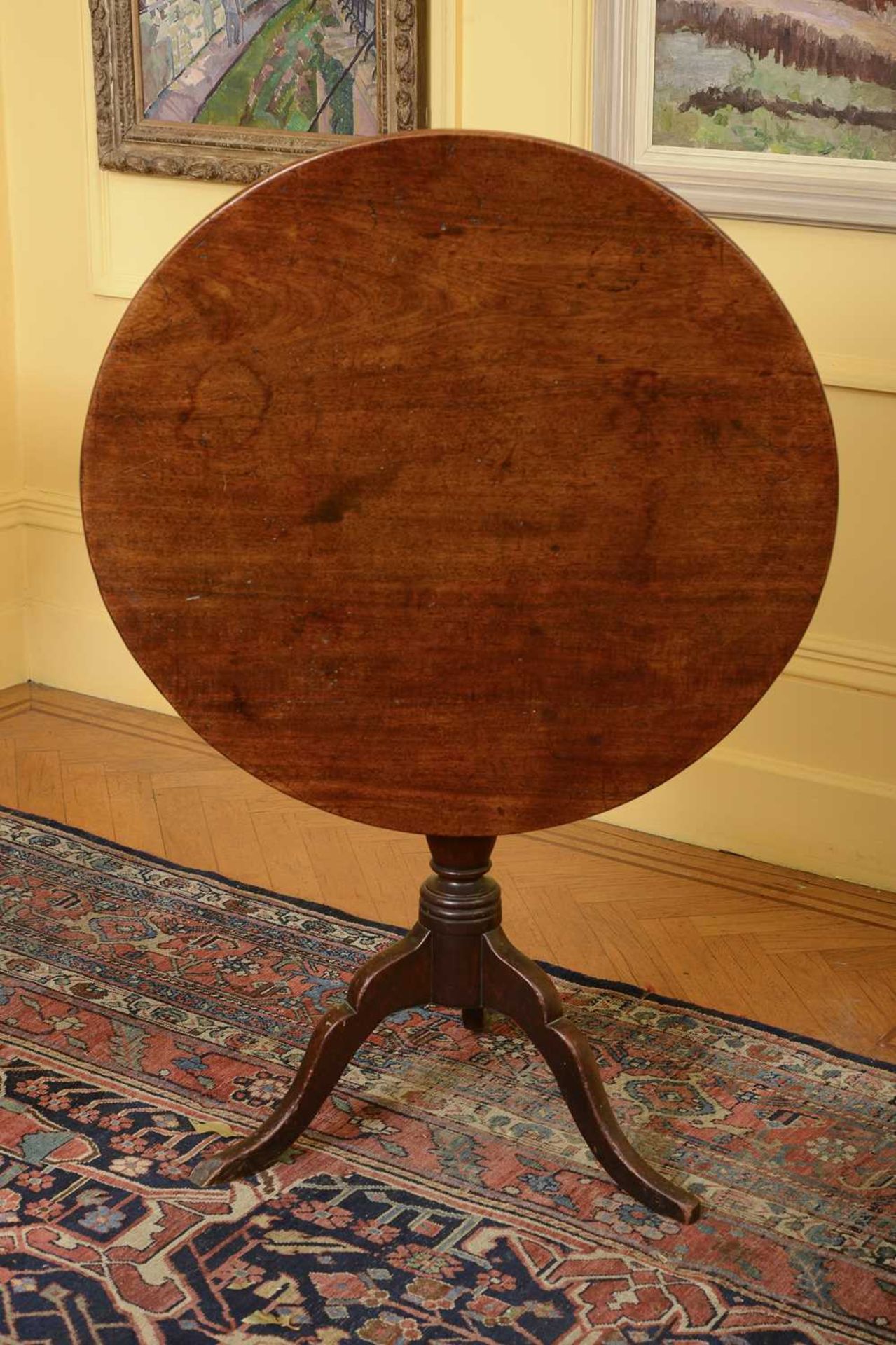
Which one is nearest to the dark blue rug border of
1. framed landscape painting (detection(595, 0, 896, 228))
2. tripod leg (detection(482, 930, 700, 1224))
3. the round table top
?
tripod leg (detection(482, 930, 700, 1224))

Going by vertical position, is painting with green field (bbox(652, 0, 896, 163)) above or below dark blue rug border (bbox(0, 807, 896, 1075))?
above

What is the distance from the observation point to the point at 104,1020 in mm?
2969

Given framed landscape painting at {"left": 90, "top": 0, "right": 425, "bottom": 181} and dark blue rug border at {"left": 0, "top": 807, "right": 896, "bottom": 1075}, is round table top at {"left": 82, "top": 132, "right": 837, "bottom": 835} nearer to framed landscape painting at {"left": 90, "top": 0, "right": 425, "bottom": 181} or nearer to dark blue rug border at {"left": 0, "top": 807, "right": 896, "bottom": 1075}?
dark blue rug border at {"left": 0, "top": 807, "right": 896, "bottom": 1075}

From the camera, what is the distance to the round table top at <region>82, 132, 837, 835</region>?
2.06m

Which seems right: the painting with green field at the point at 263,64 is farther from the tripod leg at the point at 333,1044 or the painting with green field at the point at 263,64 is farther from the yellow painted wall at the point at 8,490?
the tripod leg at the point at 333,1044

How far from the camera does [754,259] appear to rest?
3365mm

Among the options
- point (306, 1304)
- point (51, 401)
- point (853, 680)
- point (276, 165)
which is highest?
point (276, 165)

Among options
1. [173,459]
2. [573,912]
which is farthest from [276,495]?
[573,912]

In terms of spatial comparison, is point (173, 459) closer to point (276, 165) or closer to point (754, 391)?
point (754, 391)

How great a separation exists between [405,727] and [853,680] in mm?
1550

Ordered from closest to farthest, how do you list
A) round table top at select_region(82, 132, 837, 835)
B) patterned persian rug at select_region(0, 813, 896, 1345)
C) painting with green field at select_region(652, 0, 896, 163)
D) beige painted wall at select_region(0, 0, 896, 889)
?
round table top at select_region(82, 132, 837, 835) → patterned persian rug at select_region(0, 813, 896, 1345) → painting with green field at select_region(652, 0, 896, 163) → beige painted wall at select_region(0, 0, 896, 889)

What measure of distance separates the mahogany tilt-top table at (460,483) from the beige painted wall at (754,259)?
131 cm

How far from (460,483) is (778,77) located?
157 cm

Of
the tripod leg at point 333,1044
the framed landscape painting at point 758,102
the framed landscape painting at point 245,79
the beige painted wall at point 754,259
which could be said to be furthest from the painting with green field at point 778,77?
the tripod leg at point 333,1044
